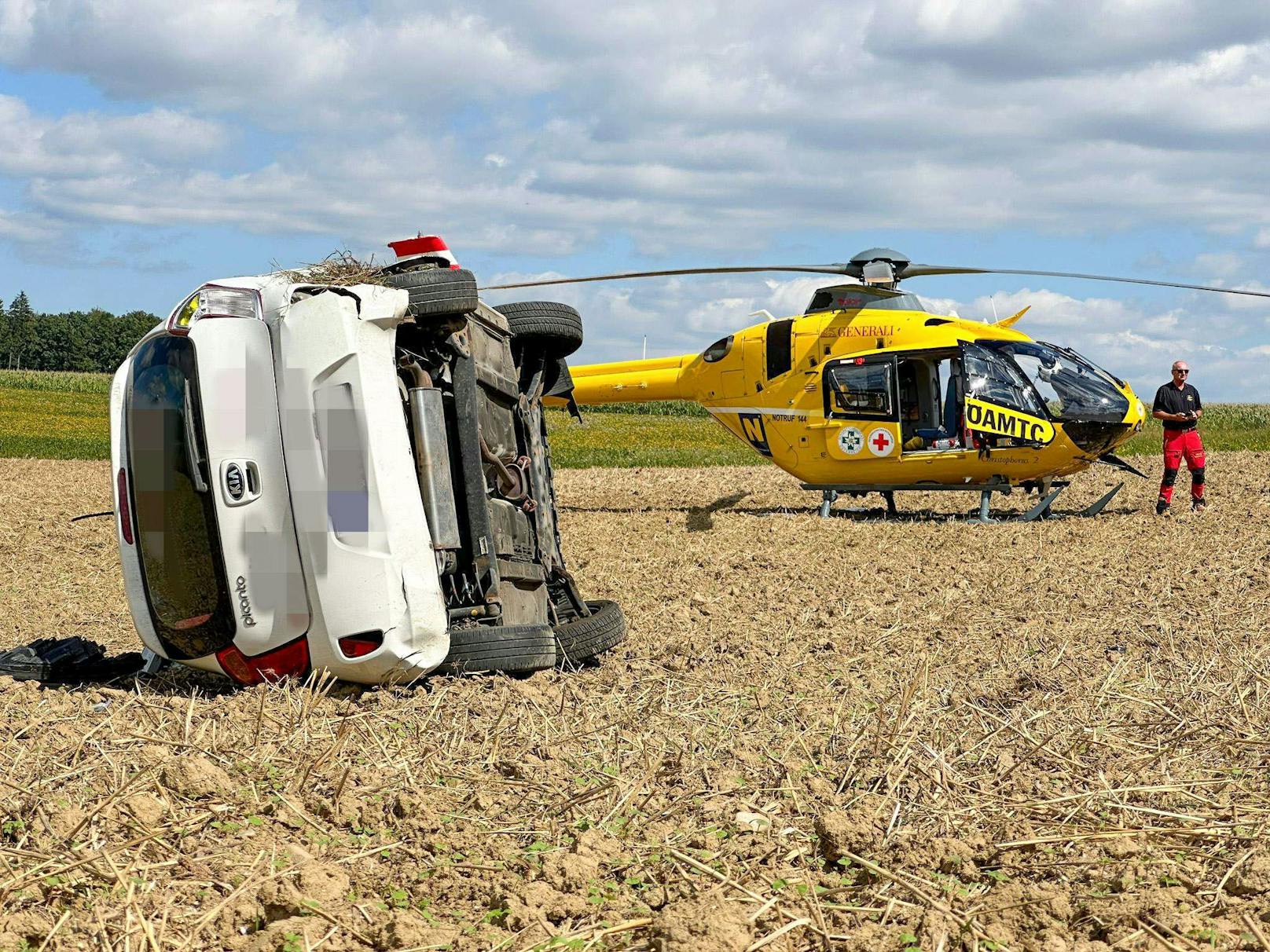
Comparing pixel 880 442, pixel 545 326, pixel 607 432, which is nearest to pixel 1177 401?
pixel 880 442

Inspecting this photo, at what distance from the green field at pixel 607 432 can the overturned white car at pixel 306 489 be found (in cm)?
1905

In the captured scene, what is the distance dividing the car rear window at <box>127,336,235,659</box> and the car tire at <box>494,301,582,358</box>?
→ 7.51 ft

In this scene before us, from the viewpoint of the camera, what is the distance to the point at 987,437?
47.1 feet

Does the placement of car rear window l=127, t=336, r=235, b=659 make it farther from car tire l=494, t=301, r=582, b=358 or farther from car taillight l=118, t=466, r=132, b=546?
car tire l=494, t=301, r=582, b=358

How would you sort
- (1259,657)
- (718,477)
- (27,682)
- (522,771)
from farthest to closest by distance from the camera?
(718,477) → (1259,657) → (27,682) → (522,771)

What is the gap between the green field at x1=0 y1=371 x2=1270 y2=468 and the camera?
27266 millimetres

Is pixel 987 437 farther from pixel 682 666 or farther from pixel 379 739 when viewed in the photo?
pixel 379 739

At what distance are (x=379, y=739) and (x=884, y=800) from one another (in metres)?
1.91

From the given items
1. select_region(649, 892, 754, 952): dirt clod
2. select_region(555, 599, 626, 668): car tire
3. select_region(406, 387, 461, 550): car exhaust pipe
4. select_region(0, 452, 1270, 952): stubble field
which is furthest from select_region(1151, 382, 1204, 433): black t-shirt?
select_region(649, 892, 754, 952): dirt clod

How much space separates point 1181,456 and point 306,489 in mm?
12318

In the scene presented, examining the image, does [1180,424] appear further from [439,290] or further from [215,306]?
[215,306]

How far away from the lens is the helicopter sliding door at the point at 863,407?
1478 centimetres

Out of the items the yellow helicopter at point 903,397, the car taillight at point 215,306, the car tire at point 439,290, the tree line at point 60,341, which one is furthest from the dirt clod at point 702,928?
the tree line at point 60,341

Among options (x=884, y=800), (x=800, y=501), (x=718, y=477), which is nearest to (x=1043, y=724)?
(x=884, y=800)
